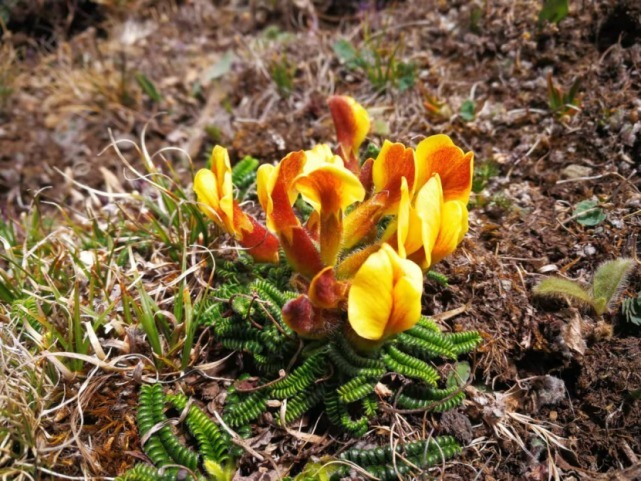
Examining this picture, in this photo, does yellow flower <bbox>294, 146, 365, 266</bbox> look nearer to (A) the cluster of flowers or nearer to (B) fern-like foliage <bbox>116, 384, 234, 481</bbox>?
(A) the cluster of flowers

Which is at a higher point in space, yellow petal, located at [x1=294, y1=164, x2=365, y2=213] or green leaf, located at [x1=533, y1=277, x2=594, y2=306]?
yellow petal, located at [x1=294, y1=164, x2=365, y2=213]

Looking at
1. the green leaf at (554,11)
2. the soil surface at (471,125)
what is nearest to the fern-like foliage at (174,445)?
the soil surface at (471,125)

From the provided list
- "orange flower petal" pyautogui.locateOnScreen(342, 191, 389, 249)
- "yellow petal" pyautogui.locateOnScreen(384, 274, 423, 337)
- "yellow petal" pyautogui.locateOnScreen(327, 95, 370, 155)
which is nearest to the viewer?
"yellow petal" pyautogui.locateOnScreen(384, 274, 423, 337)

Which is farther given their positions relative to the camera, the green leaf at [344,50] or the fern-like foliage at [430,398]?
the green leaf at [344,50]

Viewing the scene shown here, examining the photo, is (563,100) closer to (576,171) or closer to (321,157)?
(576,171)

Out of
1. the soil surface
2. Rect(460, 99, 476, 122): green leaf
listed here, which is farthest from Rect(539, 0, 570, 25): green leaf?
Rect(460, 99, 476, 122): green leaf

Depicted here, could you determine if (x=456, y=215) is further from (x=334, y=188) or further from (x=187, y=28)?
(x=187, y=28)

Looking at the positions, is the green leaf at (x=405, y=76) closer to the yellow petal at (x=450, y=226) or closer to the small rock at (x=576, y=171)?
the small rock at (x=576, y=171)
